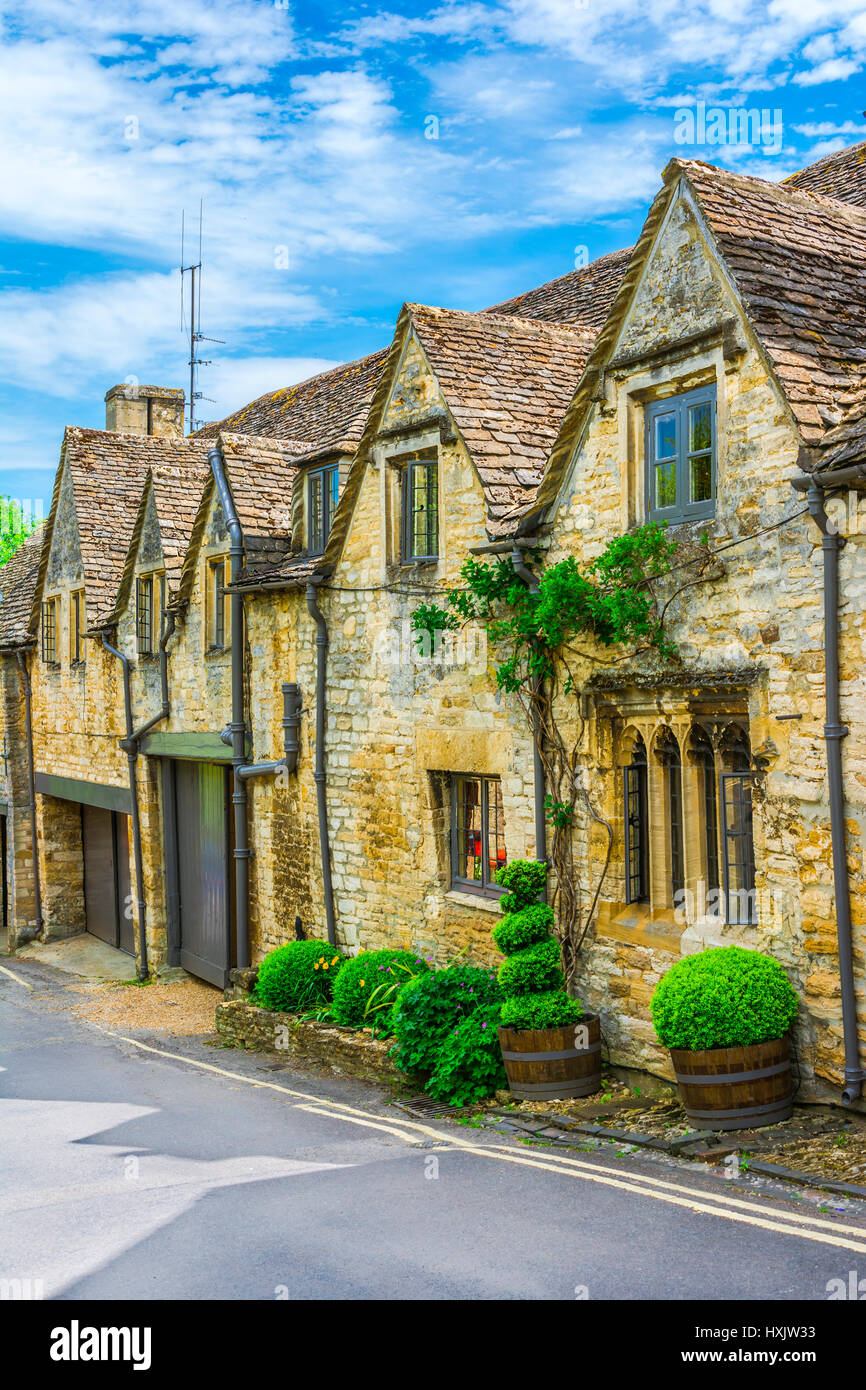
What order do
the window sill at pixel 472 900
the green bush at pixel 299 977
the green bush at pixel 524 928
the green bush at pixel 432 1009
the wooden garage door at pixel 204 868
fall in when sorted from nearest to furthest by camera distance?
the green bush at pixel 524 928, the green bush at pixel 432 1009, the window sill at pixel 472 900, the green bush at pixel 299 977, the wooden garage door at pixel 204 868

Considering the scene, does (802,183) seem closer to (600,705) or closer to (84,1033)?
(600,705)

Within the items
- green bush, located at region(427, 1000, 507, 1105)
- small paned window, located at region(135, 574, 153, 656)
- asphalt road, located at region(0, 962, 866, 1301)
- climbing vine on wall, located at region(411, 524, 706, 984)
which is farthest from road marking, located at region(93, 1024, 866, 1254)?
small paned window, located at region(135, 574, 153, 656)

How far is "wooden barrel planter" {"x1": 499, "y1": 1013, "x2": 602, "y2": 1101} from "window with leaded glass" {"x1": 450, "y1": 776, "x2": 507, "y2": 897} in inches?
82.7

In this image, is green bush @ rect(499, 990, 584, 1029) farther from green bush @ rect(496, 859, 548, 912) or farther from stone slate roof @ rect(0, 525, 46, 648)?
stone slate roof @ rect(0, 525, 46, 648)

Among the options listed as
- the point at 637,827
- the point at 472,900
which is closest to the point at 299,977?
the point at 472,900

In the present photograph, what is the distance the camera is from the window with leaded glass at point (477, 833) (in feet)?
39.7

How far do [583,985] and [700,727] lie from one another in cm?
265

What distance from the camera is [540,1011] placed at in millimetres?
10000

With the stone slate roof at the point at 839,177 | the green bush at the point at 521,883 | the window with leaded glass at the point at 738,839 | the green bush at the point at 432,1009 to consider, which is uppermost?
the stone slate roof at the point at 839,177

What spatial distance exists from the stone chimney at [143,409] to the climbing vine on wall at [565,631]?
1706 cm

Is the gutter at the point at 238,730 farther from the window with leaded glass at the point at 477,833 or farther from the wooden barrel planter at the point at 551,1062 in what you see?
the wooden barrel planter at the point at 551,1062

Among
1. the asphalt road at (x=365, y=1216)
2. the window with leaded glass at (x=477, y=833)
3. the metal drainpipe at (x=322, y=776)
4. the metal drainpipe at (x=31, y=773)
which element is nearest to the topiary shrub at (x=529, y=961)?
the asphalt road at (x=365, y=1216)

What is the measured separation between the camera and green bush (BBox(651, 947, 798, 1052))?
8.33 meters

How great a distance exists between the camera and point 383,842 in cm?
1343
